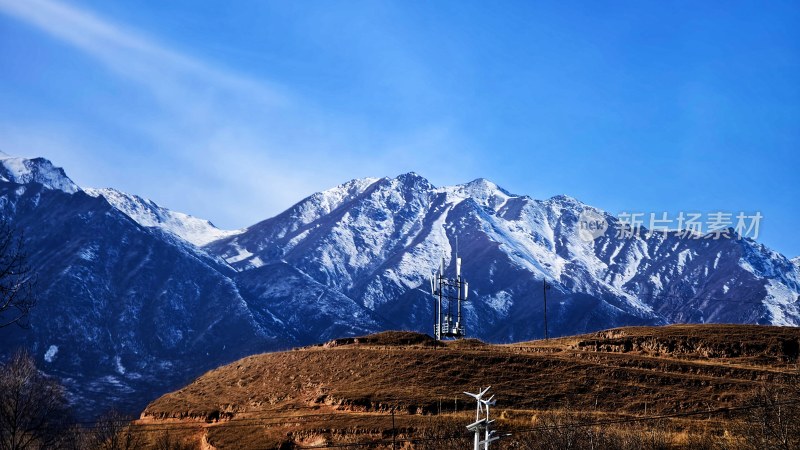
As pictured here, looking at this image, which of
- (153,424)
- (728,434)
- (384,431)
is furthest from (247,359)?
(728,434)

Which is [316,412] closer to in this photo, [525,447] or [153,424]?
[153,424]

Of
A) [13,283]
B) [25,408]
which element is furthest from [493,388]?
[13,283]

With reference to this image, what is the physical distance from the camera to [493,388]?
7494cm

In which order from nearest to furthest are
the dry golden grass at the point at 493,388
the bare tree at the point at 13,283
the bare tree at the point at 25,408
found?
1. the bare tree at the point at 13,283
2. the bare tree at the point at 25,408
3. the dry golden grass at the point at 493,388

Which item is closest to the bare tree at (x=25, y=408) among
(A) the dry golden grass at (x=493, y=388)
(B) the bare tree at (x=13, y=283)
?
(A) the dry golden grass at (x=493, y=388)

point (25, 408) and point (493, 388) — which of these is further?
point (493, 388)

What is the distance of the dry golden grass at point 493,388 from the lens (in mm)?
61719

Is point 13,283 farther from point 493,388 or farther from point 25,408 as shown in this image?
point 493,388

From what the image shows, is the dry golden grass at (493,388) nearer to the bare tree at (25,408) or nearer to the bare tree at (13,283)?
the bare tree at (25,408)

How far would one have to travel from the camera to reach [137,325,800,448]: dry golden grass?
61719 millimetres

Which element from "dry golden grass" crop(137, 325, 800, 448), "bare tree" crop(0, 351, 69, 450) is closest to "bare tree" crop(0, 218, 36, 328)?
"dry golden grass" crop(137, 325, 800, 448)

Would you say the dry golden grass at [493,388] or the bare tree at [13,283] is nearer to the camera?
the bare tree at [13,283]

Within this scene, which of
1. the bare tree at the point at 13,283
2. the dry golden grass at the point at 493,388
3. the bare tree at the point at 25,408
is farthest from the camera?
the dry golden grass at the point at 493,388

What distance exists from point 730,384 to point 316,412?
38.3 m
